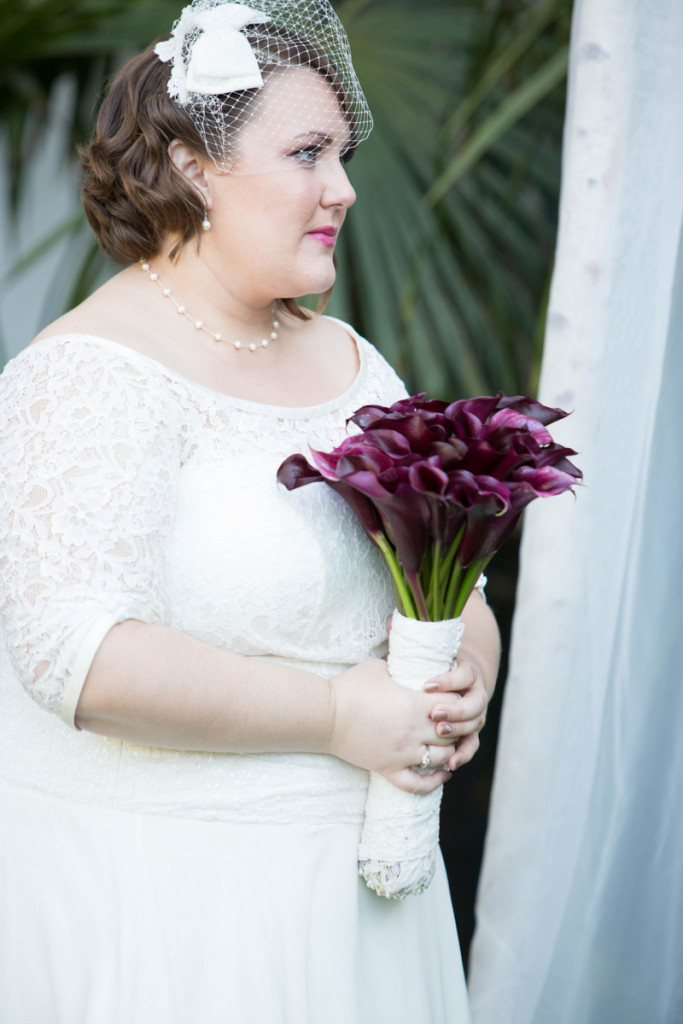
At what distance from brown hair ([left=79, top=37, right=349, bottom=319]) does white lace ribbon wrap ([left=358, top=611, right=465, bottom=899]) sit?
0.65 meters

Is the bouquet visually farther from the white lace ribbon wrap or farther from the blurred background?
the blurred background

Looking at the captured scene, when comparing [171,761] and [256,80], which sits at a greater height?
[256,80]

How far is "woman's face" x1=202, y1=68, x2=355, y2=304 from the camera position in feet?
4.57

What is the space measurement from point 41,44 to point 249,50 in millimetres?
1554

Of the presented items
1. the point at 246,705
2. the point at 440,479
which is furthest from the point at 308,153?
the point at 246,705

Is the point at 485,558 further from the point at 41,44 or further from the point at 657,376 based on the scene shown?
the point at 41,44

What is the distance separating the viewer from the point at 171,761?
4.38ft

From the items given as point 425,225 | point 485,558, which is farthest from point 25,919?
point 425,225

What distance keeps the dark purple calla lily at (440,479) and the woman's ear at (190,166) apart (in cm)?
41

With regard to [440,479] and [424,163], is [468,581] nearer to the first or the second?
[440,479]

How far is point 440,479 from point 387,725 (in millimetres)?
351

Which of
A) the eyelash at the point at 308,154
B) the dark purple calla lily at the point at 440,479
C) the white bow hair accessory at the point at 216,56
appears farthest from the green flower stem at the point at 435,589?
the white bow hair accessory at the point at 216,56


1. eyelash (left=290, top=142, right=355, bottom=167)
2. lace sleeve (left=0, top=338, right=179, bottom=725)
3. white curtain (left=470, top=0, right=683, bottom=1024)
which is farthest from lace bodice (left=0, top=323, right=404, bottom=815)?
white curtain (left=470, top=0, right=683, bottom=1024)

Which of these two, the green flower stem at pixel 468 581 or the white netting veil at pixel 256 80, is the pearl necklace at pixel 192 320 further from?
the green flower stem at pixel 468 581
